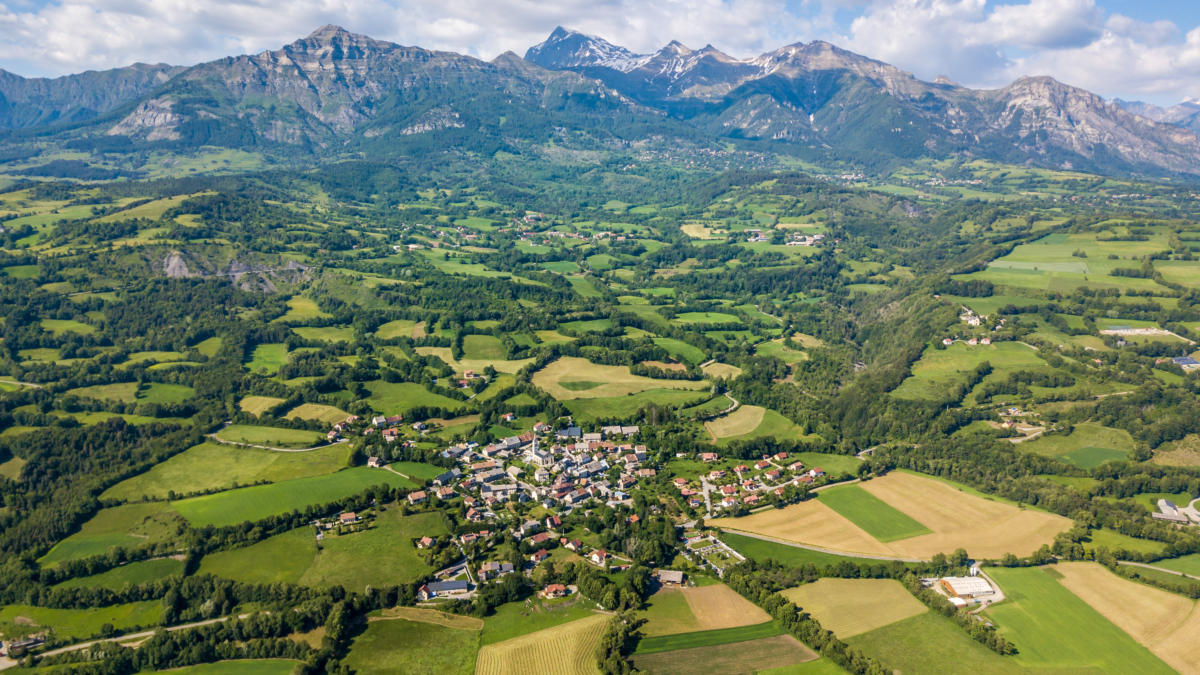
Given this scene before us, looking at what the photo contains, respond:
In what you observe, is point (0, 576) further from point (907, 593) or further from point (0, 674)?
point (907, 593)

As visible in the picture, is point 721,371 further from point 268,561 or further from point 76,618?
point 76,618

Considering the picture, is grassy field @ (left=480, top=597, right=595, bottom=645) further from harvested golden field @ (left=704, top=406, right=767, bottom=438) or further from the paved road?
harvested golden field @ (left=704, top=406, right=767, bottom=438)

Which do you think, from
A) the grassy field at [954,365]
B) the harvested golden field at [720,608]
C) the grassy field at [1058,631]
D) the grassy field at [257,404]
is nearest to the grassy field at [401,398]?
the grassy field at [257,404]

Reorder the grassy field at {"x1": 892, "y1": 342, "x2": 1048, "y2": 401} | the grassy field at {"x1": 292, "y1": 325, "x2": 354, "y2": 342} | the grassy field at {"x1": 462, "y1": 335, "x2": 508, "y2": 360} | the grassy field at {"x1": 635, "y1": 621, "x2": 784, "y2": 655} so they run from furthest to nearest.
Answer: the grassy field at {"x1": 292, "y1": 325, "x2": 354, "y2": 342}
the grassy field at {"x1": 462, "y1": 335, "x2": 508, "y2": 360}
the grassy field at {"x1": 892, "y1": 342, "x2": 1048, "y2": 401}
the grassy field at {"x1": 635, "y1": 621, "x2": 784, "y2": 655}

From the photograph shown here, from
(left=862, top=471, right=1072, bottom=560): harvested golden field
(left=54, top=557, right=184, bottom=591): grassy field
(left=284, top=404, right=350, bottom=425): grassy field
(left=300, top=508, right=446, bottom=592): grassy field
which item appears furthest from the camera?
(left=284, top=404, right=350, bottom=425): grassy field

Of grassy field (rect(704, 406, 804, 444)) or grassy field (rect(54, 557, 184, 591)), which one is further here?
grassy field (rect(704, 406, 804, 444))

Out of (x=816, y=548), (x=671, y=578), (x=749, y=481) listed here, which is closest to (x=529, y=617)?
(x=671, y=578)

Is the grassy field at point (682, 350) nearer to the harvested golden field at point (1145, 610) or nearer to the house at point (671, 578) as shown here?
the house at point (671, 578)

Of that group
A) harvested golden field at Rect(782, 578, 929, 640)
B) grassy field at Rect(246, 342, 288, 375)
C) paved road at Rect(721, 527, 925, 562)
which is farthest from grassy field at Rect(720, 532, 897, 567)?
grassy field at Rect(246, 342, 288, 375)
